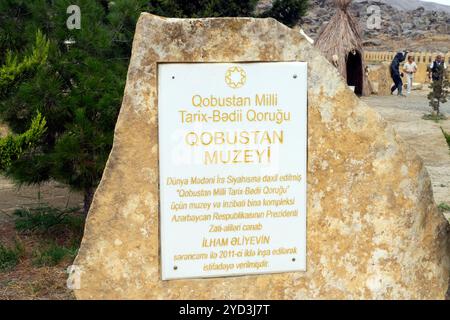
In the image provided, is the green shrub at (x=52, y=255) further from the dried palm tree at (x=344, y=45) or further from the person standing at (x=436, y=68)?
the dried palm tree at (x=344, y=45)

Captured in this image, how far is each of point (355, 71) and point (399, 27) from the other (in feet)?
89.1

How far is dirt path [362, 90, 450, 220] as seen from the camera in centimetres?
782

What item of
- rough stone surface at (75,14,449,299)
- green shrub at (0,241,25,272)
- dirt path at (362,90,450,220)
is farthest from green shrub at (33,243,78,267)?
dirt path at (362,90,450,220)

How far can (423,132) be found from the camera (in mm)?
11055

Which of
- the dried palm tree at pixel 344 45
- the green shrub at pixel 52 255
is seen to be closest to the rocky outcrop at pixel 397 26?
the dried palm tree at pixel 344 45

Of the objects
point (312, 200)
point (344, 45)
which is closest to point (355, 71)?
point (344, 45)

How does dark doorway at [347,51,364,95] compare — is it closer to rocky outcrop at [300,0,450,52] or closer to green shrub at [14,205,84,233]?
green shrub at [14,205,84,233]

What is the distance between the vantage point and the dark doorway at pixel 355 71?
17.7 meters

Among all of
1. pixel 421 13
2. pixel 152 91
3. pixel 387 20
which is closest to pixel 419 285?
pixel 152 91

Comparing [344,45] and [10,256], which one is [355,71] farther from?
[10,256]

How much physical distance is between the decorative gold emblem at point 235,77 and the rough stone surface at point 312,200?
0.06 metres

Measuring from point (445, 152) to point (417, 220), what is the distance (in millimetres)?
6583

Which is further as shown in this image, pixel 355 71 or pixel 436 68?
pixel 355 71

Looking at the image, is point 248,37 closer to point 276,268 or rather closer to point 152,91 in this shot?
point 152,91
